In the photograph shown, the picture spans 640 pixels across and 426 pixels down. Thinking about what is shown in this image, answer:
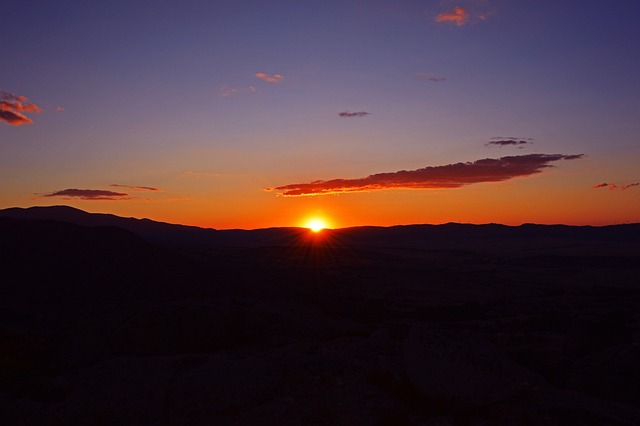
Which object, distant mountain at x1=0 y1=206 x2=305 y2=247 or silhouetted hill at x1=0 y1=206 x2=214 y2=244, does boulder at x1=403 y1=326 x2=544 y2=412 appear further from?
distant mountain at x1=0 y1=206 x2=305 y2=247

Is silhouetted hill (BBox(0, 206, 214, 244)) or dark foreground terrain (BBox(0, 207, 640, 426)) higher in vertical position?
silhouetted hill (BBox(0, 206, 214, 244))

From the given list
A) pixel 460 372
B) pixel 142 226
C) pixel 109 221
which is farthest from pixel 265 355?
pixel 142 226

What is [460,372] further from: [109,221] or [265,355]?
[109,221]

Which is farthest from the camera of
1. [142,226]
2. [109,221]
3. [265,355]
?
[142,226]

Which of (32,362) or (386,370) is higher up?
(386,370)

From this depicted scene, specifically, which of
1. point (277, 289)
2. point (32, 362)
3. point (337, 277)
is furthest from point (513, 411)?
point (337, 277)

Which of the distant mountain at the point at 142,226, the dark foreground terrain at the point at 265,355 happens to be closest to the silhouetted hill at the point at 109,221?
the distant mountain at the point at 142,226

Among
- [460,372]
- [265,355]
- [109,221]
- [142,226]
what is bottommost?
[265,355]

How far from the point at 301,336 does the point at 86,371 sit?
7782 mm

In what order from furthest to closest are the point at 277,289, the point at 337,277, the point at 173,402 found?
the point at 337,277, the point at 277,289, the point at 173,402

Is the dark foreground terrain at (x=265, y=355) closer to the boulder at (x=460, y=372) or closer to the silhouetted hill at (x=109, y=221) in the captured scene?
the boulder at (x=460, y=372)

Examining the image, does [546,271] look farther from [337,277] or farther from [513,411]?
[513,411]

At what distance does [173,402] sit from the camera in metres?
12.5

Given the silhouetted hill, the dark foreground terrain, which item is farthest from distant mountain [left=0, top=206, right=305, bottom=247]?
the dark foreground terrain
